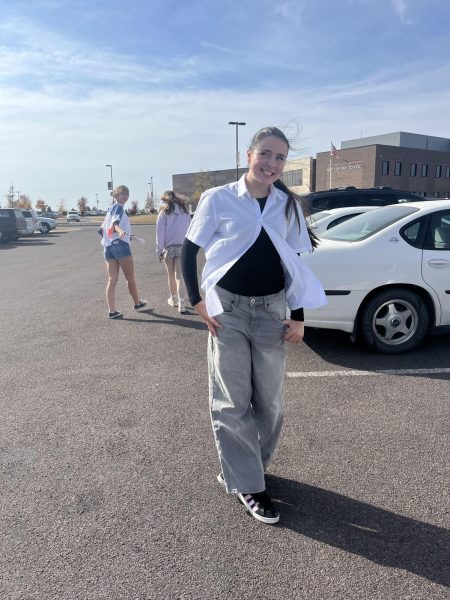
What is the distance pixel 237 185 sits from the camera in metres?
2.45

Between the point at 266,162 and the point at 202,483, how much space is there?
1851 mm

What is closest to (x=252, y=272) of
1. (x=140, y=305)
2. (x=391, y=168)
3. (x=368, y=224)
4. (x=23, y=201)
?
(x=368, y=224)

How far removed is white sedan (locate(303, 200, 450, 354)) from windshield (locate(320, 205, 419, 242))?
0.12 metres

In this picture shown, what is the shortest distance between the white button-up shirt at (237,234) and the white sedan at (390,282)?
230 centimetres

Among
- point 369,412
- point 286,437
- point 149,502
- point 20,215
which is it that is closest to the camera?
point 149,502

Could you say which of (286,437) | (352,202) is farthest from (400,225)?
(352,202)

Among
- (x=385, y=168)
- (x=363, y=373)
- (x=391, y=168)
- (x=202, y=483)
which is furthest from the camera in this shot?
(x=391, y=168)

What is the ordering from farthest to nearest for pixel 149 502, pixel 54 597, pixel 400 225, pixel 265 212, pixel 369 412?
1. pixel 400 225
2. pixel 369 412
3. pixel 149 502
4. pixel 265 212
5. pixel 54 597

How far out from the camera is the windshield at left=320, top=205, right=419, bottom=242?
505 cm

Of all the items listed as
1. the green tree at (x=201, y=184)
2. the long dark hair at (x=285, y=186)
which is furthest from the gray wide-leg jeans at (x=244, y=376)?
the green tree at (x=201, y=184)

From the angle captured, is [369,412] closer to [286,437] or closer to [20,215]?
[286,437]

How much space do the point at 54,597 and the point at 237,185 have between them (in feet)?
6.77

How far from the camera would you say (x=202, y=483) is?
9.18 feet

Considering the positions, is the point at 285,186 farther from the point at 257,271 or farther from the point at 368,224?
the point at 368,224
